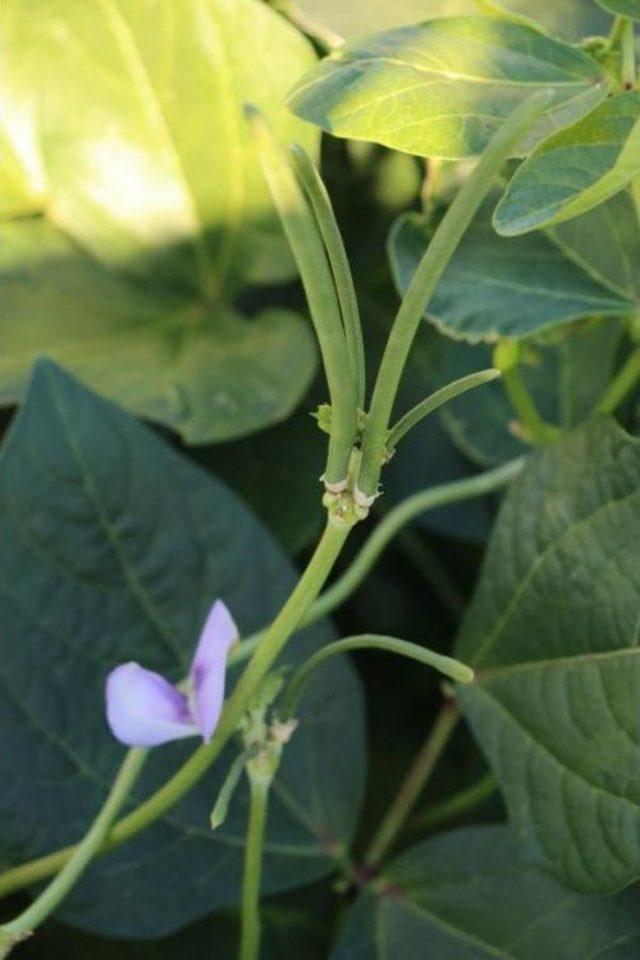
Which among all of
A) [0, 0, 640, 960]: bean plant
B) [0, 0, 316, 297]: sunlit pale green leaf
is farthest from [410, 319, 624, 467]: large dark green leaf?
[0, 0, 316, 297]: sunlit pale green leaf

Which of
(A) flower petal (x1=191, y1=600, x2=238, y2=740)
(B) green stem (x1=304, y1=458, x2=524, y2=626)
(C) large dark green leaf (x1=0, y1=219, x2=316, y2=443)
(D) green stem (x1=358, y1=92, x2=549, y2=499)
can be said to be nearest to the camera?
(D) green stem (x1=358, y1=92, x2=549, y2=499)

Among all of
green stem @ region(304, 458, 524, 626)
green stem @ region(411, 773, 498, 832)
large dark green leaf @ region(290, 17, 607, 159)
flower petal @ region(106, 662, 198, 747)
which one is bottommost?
green stem @ region(411, 773, 498, 832)

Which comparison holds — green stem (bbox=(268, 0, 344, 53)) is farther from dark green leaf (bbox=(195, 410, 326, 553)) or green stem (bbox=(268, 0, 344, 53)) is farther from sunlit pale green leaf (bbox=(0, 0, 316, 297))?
dark green leaf (bbox=(195, 410, 326, 553))

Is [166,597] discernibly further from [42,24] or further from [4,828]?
[42,24]

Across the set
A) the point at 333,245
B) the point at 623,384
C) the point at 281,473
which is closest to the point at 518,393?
the point at 623,384

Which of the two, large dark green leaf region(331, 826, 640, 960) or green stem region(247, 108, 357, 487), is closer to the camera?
green stem region(247, 108, 357, 487)

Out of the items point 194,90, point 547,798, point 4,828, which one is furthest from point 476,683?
point 194,90

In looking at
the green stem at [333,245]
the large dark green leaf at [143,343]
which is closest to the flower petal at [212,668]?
the green stem at [333,245]

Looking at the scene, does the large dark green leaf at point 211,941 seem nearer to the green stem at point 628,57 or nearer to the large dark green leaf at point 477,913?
the large dark green leaf at point 477,913
